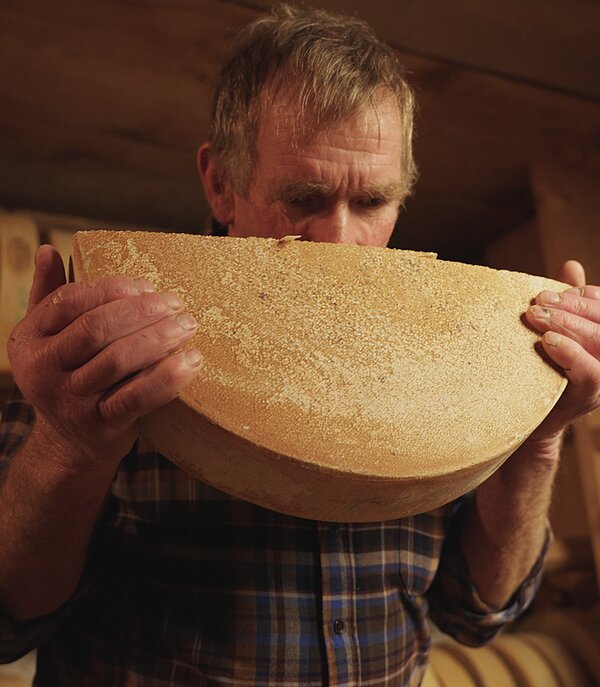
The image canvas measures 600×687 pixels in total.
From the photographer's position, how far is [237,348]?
49 centimetres

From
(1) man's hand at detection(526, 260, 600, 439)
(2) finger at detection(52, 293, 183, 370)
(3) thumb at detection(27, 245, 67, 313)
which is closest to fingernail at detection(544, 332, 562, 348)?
(1) man's hand at detection(526, 260, 600, 439)

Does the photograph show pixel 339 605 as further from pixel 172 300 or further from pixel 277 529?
pixel 172 300

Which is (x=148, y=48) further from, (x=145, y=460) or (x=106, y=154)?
(x=145, y=460)

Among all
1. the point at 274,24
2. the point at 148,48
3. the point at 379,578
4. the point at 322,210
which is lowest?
the point at 379,578

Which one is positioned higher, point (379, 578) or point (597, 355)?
point (597, 355)

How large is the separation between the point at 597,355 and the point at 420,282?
19cm

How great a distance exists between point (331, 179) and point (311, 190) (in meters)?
0.03

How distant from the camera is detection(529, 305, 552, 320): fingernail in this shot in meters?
0.58

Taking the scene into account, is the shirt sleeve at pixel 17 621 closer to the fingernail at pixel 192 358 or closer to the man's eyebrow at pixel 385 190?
the fingernail at pixel 192 358

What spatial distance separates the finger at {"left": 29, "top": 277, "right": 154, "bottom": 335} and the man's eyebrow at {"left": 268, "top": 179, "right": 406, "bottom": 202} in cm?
33

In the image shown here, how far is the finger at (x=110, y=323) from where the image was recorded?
459mm

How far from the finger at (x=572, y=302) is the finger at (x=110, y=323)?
341 millimetres

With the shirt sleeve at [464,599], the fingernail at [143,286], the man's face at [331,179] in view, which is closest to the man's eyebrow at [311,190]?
the man's face at [331,179]

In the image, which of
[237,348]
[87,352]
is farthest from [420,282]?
[87,352]
